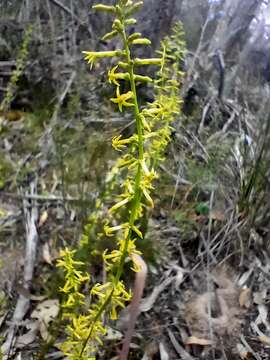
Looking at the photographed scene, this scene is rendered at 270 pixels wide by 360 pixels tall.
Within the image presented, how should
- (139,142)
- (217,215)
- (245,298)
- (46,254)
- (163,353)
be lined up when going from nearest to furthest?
1. (139,142)
2. (163,353)
3. (245,298)
4. (46,254)
5. (217,215)

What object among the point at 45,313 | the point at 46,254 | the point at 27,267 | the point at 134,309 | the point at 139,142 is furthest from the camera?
the point at 46,254

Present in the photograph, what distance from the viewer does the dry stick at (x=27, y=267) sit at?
2383 mm

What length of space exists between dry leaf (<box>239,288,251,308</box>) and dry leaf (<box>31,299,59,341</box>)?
39.2 inches

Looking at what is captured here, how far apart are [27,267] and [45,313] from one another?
345 millimetres

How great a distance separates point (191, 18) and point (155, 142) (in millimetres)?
3026

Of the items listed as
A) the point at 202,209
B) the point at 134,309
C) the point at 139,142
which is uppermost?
the point at 139,142

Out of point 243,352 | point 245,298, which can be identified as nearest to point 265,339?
point 243,352

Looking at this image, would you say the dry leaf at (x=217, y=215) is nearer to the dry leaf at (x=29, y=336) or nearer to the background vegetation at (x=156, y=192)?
the background vegetation at (x=156, y=192)

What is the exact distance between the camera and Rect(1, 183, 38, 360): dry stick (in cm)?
238

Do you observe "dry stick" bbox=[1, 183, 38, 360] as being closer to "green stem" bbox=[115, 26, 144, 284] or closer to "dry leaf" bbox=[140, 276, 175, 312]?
"dry leaf" bbox=[140, 276, 175, 312]

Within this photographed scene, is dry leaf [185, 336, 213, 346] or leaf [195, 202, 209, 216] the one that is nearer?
dry leaf [185, 336, 213, 346]

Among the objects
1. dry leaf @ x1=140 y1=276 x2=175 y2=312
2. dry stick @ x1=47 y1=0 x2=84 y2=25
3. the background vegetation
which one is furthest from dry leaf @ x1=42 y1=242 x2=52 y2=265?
dry stick @ x1=47 y1=0 x2=84 y2=25

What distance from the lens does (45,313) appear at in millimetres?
2512

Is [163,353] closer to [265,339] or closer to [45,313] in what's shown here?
[265,339]
